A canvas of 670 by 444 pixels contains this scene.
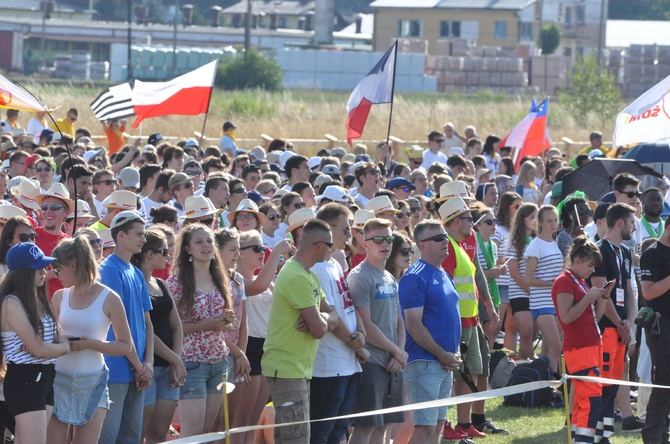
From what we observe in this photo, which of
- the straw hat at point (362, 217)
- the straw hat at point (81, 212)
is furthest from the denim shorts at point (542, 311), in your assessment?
the straw hat at point (81, 212)

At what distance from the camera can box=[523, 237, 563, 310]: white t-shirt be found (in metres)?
11.7

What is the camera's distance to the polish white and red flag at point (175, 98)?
19.0m

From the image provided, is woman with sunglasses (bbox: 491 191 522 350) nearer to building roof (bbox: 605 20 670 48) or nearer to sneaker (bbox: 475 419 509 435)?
sneaker (bbox: 475 419 509 435)

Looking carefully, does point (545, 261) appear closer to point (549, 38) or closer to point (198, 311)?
point (198, 311)

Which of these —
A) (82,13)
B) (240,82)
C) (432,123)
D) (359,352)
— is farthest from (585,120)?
(82,13)

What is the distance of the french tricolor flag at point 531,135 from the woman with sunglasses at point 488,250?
397 inches

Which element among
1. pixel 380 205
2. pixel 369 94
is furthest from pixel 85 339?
pixel 369 94

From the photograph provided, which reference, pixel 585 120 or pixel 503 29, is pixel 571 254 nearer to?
pixel 585 120

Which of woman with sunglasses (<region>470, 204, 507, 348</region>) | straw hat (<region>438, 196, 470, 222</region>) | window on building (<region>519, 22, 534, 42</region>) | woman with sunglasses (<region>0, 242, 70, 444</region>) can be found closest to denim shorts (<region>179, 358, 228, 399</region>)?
woman with sunglasses (<region>0, 242, 70, 444</region>)

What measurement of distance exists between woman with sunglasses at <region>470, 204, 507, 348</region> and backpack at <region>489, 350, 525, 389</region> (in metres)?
0.32

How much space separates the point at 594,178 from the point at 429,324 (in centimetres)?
666

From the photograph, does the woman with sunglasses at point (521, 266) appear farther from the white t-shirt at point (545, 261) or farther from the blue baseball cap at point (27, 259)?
the blue baseball cap at point (27, 259)

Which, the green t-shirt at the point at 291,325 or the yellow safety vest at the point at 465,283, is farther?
the yellow safety vest at the point at 465,283

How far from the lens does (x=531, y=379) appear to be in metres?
11.5
